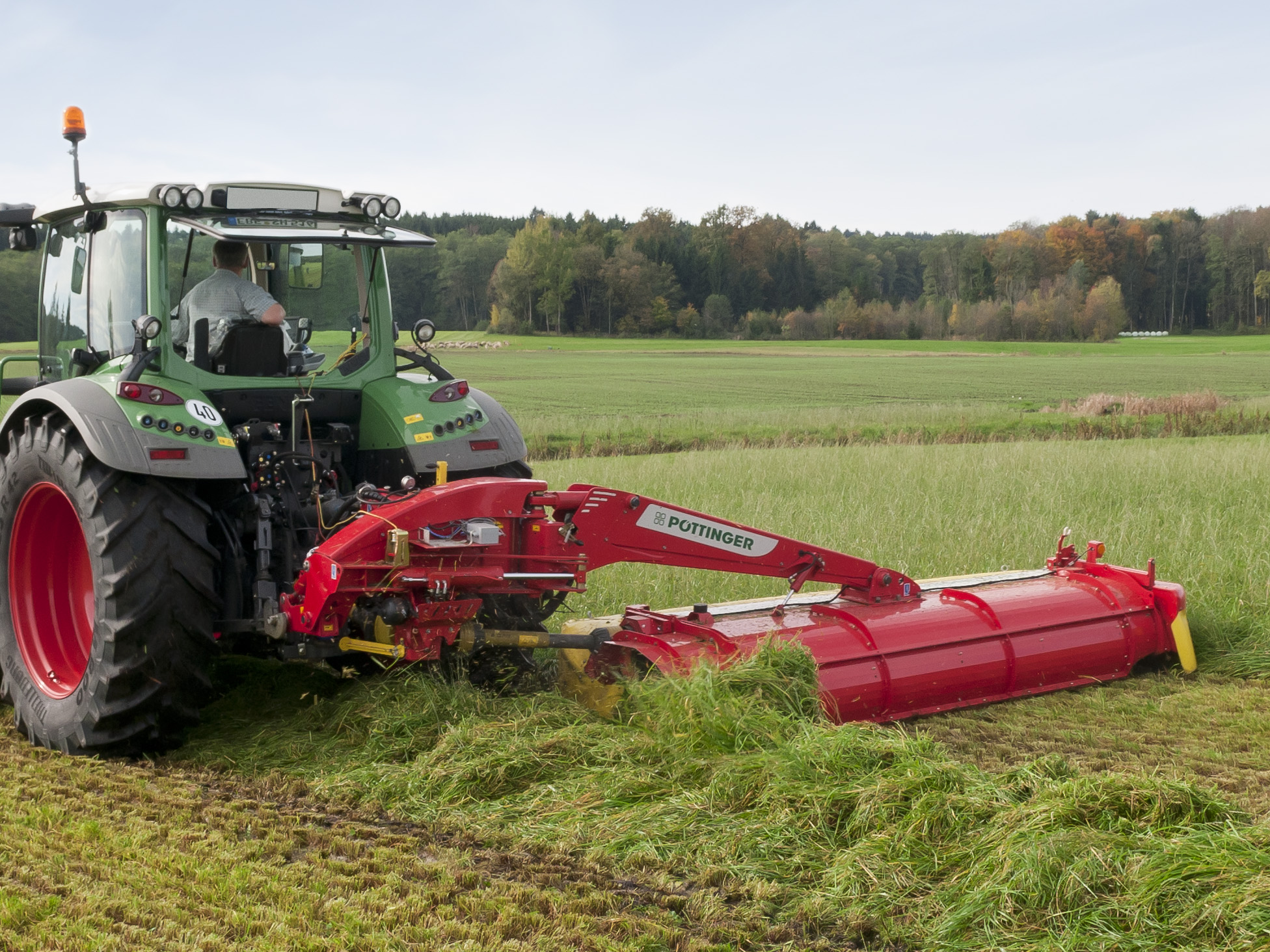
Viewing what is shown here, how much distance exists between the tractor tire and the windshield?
0.71m

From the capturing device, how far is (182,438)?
14.8 feet

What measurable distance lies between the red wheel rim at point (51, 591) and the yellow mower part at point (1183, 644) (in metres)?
5.34

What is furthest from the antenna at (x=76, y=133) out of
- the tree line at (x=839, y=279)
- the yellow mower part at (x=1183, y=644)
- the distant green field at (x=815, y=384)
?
the tree line at (x=839, y=279)

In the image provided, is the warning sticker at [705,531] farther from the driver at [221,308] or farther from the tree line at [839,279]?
the tree line at [839,279]

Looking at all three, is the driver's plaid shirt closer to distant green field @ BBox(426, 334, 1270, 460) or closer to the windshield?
the windshield

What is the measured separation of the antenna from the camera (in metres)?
5.21

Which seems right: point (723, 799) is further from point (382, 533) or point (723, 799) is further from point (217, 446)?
point (217, 446)

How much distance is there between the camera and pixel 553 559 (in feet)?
15.5

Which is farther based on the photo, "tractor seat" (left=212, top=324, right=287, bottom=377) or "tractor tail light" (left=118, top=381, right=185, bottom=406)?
"tractor seat" (left=212, top=324, right=287, bottom=377)

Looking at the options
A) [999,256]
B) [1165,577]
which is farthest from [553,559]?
[999,256]

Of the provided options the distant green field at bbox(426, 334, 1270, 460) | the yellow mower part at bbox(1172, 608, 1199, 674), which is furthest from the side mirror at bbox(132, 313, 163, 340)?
the distant green field at bbox(426, 334, 1270, 460)

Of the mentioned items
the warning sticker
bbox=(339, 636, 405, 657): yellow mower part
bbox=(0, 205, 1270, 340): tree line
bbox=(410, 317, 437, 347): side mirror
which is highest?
bbox=(0, 205, 1270, 340): tree line

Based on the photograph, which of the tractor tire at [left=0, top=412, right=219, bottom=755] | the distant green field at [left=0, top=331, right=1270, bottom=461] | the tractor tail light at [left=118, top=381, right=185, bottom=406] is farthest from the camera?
the distant green field at [left=0, top=331, right=1270, bottom=461]

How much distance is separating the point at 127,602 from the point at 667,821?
217 cm
